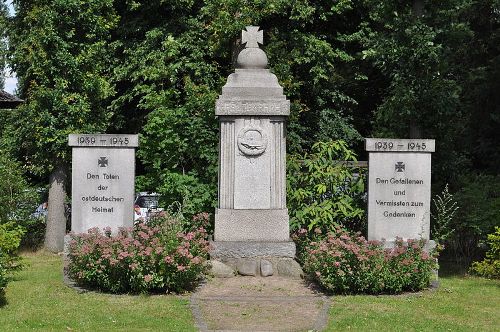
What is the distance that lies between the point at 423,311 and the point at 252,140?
4080 mm

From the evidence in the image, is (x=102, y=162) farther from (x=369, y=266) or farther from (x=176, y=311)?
(x=369, y=266)

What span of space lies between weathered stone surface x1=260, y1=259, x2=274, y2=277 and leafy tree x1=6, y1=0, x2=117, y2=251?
7.29 metres

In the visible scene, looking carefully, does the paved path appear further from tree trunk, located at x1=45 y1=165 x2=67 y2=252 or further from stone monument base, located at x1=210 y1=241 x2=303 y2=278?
tree trunk, located at x1=45 y1=165 x2=67 y2=252

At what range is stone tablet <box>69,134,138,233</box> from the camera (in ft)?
40.8

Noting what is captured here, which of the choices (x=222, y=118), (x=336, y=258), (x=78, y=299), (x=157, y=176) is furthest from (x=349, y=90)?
(x=78, y=299)

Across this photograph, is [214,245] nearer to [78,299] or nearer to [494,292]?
[78,299]

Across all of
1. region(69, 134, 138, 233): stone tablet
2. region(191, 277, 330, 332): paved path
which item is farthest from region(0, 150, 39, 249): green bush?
region(191, 277, 330, 332): paved path

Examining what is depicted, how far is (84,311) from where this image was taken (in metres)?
9.83

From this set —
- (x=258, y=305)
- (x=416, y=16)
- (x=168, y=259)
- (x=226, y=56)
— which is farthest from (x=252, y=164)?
(x=226, y=56)

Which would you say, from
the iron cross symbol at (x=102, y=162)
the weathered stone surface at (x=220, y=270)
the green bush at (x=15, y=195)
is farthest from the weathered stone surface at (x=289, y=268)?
the green bush at (x=15, y=195)

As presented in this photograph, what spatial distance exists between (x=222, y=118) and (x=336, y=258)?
3200 mm

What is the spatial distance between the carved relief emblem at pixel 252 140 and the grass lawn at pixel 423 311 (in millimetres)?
2953

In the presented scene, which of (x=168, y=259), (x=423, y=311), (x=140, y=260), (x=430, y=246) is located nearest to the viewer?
(x=423, y=311)

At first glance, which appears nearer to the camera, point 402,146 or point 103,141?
point 402,146
